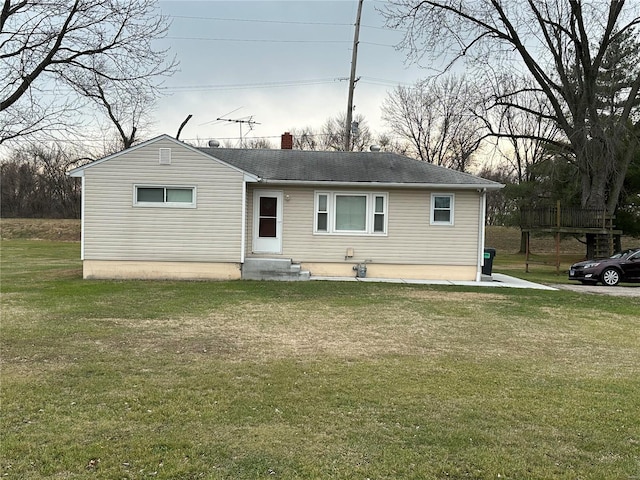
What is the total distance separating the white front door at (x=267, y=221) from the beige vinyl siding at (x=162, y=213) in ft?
3.38

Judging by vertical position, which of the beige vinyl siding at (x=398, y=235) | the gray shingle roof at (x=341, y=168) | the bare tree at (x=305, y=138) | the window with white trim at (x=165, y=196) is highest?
the bare tree at (x=305, y=138)

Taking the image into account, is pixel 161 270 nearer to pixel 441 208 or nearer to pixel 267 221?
pixel 267 221

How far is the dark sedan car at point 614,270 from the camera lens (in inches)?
638

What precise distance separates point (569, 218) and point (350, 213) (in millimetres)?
11853

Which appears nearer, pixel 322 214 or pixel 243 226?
pixel 243 226

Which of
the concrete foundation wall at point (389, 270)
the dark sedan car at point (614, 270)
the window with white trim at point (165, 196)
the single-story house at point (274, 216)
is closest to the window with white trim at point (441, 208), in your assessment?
the single-story house at point (274, 216)

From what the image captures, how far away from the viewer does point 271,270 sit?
567 inches

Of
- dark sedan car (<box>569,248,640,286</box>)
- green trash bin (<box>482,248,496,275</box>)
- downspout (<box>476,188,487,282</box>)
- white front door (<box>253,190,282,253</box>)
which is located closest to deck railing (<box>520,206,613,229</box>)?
dark sedan car (<box>569,248,640,286</box>)

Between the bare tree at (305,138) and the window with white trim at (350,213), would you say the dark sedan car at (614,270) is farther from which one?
the bare tree at (305,138)

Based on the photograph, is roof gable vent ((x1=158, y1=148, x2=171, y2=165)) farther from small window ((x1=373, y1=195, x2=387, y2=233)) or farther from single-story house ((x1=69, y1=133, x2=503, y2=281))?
small window ((x1=373, y1=195, x2=387, y2=233))

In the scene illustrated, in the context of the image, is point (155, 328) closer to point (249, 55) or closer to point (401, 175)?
point (401, 175)

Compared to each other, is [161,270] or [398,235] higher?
[398,235]

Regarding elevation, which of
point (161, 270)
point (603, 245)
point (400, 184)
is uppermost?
point (400, 184)

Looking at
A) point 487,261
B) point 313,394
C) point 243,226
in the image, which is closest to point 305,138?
point 487,261
